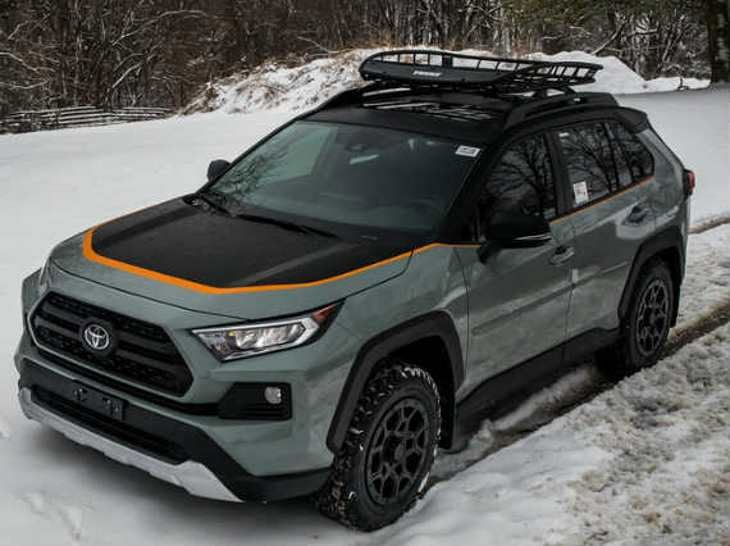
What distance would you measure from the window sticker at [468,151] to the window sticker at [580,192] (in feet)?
2.43

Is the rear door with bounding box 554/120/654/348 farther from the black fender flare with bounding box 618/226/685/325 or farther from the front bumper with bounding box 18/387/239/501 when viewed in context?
the front bumper with bounding box 18/387/239/501

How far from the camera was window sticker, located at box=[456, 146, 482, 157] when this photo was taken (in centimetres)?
479

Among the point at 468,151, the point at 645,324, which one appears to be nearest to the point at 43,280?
the point at 468,151

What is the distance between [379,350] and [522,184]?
1.43m

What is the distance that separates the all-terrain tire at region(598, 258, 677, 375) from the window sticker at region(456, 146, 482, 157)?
1674mm

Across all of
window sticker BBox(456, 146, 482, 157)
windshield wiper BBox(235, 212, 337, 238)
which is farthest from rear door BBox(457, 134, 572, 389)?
windshield wiper BBox(235, 212, 337, 238)

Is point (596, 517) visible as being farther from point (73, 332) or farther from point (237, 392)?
point (73, 332)

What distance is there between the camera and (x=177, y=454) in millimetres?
3818

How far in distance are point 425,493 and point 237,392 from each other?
1.29 m

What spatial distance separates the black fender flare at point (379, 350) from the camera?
12.7 feet

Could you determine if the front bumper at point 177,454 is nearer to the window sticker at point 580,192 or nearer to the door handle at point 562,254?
the door handle at point 562,254

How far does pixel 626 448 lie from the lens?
199 inches

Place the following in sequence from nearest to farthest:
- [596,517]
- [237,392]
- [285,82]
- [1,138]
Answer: [237,392]
[596,517]
[1,138]
[285,82]

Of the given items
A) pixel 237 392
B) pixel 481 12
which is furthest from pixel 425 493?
pixel 481 12
